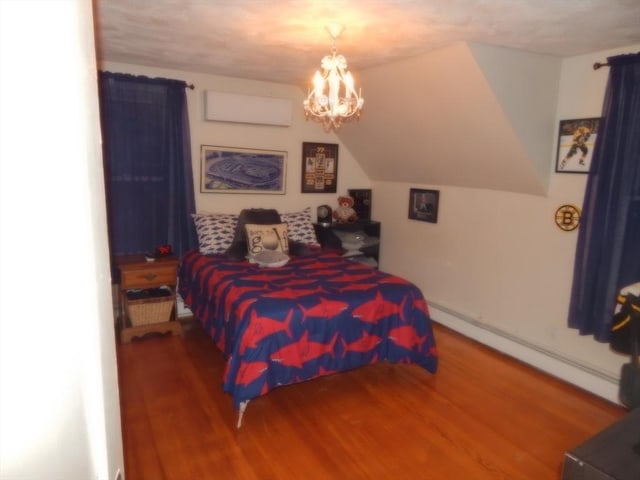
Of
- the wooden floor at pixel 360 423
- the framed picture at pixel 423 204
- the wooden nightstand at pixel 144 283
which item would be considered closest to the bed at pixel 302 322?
the wooden floor at pixel 360 423

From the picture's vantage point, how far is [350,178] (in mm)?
4855

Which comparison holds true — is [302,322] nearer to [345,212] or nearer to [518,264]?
[518,264]

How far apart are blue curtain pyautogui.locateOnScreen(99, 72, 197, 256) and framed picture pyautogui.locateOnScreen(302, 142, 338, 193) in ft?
4.04

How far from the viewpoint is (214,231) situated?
3.82 meters

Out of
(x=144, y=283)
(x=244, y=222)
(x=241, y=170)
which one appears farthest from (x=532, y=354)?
(x=144, y=283)

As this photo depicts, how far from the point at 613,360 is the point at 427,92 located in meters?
2.30

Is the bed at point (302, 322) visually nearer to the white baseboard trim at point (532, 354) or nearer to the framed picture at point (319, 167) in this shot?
the white baseboard trim at point (532, 354)

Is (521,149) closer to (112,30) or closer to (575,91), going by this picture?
(575,91)

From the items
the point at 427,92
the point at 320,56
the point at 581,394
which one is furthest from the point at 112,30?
the point at 581,394

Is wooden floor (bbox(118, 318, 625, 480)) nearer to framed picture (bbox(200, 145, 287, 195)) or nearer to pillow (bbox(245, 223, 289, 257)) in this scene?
pillow (bbox(245, 223, 289, 257))

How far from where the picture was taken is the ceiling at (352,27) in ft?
7.06

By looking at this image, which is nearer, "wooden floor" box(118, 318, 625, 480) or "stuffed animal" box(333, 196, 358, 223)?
"wooden floor" box(118, 318, 625, 480)

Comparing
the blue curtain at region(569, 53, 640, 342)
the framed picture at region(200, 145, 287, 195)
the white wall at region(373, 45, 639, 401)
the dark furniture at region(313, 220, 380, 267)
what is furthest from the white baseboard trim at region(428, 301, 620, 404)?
the framed picture at region(200, 145, 287, 195)

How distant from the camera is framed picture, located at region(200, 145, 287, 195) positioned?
13.3 ft
